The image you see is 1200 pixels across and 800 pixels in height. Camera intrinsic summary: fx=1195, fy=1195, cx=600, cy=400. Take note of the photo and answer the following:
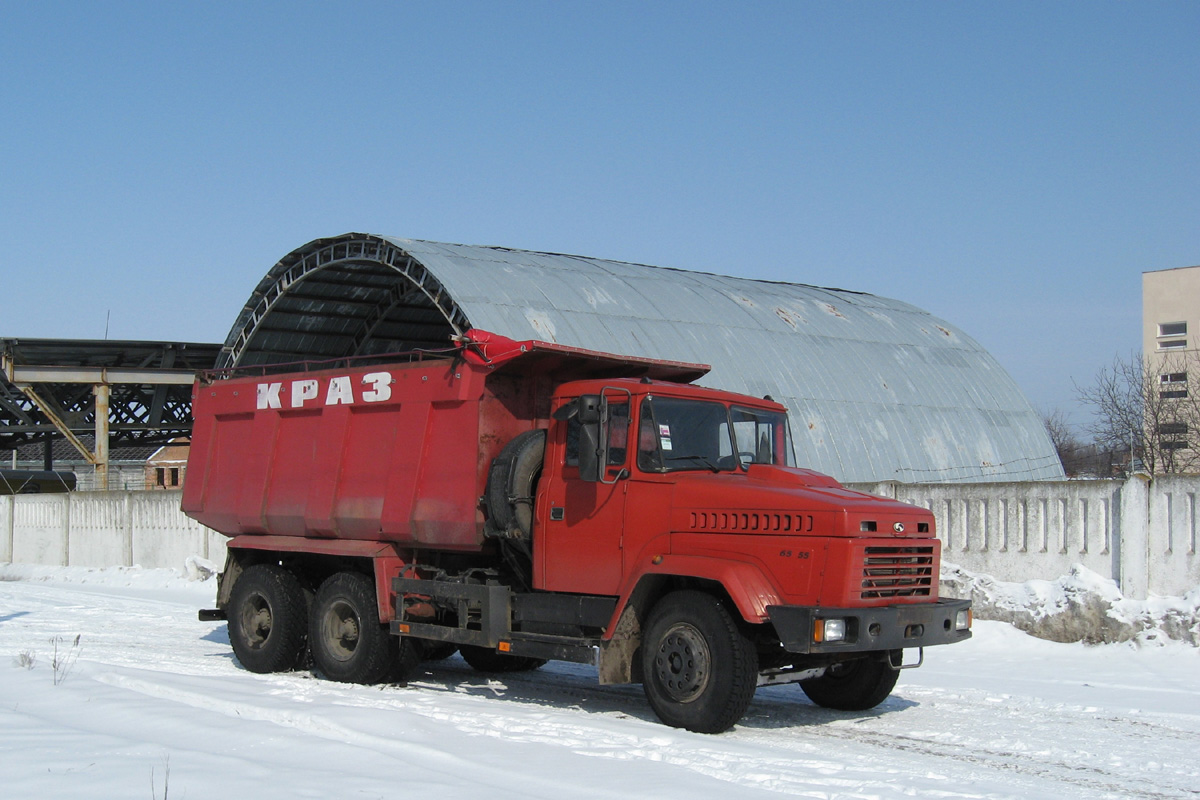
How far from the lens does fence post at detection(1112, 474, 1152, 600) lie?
1321 centimetres

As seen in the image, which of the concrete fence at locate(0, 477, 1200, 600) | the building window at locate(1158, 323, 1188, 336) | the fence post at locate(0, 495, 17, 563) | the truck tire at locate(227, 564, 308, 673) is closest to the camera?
the truck tire at locate(227, 564, 308, 673)

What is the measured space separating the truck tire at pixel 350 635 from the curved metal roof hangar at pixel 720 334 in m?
9.55

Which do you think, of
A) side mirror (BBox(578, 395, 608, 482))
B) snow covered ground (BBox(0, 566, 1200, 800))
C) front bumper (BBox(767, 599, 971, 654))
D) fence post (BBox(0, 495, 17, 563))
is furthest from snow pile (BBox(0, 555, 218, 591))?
front bumper (BBox(767, 599, 971, 654))

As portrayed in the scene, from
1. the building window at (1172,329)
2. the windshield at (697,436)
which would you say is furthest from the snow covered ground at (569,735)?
the building window at (1172,329)

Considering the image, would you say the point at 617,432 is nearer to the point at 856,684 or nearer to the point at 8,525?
the point at 856,684

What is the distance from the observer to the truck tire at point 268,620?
12.3m

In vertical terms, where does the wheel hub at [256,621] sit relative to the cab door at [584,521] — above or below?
below

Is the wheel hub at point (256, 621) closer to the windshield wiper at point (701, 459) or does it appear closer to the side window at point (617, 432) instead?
the side window at point (617, 432)

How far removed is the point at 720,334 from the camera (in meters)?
25.5

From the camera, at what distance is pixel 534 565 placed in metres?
10.3

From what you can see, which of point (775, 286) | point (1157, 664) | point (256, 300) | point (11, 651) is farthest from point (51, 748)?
point (775, 286)

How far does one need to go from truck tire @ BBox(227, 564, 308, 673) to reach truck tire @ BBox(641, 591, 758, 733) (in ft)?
15.2

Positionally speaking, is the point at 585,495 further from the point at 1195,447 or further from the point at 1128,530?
the point at 1195,447

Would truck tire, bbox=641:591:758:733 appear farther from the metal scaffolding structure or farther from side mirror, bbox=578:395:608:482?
the metal scaffolding structure
